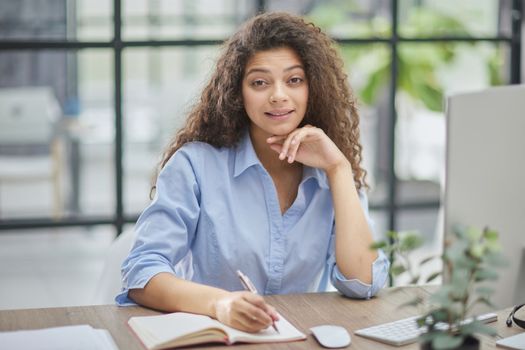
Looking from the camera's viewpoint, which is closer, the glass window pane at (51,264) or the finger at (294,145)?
the finger at (294,145)

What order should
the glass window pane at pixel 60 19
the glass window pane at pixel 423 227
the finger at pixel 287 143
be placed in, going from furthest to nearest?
the glass window pane at pixel 423 227
the glass window pane at pixel 60 19
the finger at pixel 287 143

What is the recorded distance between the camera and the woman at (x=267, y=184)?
7.22ft

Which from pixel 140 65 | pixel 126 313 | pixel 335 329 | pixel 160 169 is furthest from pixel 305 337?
pixel 140 65

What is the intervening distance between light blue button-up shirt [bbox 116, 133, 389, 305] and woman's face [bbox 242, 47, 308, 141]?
0.32ft

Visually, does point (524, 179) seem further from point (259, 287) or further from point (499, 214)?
point (259, 287)

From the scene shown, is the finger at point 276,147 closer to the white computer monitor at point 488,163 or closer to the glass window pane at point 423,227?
the white computer monitor at point 488,163

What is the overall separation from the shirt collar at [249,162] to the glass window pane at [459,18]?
1417mm

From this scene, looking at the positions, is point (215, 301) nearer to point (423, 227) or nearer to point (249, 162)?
point (249, 162)

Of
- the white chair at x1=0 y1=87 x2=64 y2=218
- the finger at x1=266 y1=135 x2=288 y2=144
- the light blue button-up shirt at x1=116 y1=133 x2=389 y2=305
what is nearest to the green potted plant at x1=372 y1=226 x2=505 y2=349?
the light blue button-up shirt at x1=116 y1=133 x2=389 y2=305

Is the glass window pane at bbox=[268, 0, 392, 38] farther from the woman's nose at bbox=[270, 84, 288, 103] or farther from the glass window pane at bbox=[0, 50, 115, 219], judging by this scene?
the woman's nose at bbox=[270, 84, 288, 103]

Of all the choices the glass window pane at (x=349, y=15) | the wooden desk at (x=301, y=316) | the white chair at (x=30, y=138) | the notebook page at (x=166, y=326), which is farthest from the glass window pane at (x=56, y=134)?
the notebook page at (x=166, y=326)

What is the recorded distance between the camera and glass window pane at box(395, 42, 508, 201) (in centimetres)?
368

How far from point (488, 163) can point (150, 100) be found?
202 cm

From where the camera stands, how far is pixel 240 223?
2250mm
